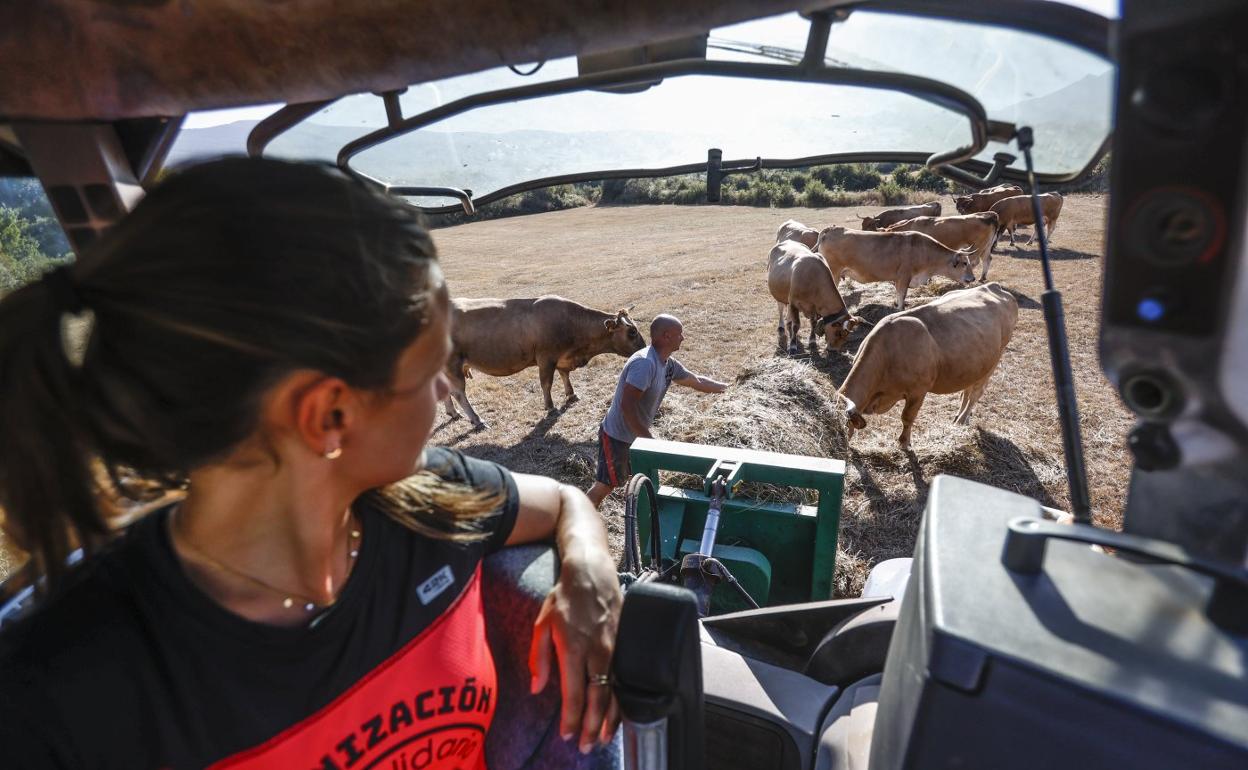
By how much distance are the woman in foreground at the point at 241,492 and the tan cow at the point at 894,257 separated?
44.2ft

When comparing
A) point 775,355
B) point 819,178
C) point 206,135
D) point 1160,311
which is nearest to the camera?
point 1160,311

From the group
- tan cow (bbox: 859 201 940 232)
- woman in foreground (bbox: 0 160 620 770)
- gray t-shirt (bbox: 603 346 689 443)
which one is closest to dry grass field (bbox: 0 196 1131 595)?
gray t-shirt (bbox: 603 346 689 443)

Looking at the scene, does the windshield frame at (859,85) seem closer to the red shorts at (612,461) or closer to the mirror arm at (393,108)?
the mirror arm at (393,108)

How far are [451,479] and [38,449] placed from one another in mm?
757

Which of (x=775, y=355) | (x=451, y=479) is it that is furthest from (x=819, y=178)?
(x=451, y=479)

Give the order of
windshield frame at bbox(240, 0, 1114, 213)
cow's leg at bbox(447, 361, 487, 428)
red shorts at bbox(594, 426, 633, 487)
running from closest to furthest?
windshield frame at bbox(240, 0, 1114, 213) < red shorts at bbox(594, 426, 633, 487) < cow's leg at bbox(447, 361, 487, 428)

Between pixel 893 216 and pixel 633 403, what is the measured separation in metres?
17.4

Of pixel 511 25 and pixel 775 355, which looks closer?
pixel 511 25

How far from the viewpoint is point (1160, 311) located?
25.3 inches

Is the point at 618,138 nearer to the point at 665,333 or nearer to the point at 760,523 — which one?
the point at 760,523

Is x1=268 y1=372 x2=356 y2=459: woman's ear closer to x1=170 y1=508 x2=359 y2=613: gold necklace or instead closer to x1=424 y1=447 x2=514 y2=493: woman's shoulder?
x1=170 y1=508 x2=359 y2=613: gold necklace

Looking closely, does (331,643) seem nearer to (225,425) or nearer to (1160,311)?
(225,425)

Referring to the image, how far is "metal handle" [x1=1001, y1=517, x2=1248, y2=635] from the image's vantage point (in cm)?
66

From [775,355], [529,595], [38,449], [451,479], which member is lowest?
[775,355]
